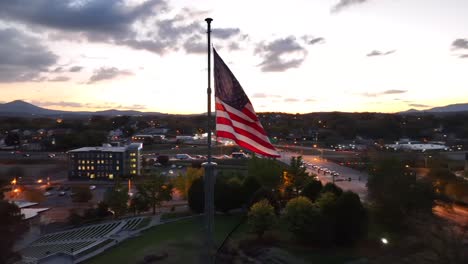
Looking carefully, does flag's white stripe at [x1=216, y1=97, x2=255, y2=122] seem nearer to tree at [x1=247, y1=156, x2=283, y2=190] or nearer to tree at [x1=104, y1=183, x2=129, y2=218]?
tree at [x1=247, y1=156, x2=283, y2=190]

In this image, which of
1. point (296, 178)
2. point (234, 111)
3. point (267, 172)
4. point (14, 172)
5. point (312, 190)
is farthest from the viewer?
point (14, 172)

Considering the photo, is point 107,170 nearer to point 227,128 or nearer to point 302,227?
point 302,227

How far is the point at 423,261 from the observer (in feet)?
36.9

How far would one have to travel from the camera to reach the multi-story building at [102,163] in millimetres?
56531

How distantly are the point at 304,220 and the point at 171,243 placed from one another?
723 centimetres

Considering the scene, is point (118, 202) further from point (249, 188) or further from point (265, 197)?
point (265, 197)

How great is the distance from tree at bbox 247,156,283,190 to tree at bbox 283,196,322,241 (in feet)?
41.5

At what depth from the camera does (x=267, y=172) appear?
108 ft

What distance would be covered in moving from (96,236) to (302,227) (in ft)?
50.2

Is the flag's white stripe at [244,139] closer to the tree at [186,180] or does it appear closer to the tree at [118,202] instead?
the tree at [118,202]

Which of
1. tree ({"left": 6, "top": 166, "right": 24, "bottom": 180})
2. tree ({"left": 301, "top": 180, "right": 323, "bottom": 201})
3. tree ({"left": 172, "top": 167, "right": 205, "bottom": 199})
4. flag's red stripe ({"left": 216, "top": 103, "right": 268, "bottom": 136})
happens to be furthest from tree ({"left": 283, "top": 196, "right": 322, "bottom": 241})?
tree ({"left": 6, "top": 166, "right": 24, "bottom": 180})

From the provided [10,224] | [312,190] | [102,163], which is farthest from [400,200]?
[102,163]

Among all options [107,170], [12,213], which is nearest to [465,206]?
[12,213]

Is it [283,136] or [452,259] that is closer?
[452,259]
